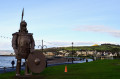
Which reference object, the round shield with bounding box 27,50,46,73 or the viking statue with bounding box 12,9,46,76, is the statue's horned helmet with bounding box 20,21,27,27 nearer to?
the viking statue with bounding box 12,9,46,76

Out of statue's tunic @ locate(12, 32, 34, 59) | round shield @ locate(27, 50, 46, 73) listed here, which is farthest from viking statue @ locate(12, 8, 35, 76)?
round shield @ locate(27, 50, 46, 73)

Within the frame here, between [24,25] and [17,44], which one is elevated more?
[24,25]

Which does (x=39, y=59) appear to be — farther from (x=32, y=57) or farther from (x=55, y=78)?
(x=55, y=78)

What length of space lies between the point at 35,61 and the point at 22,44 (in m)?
1.23

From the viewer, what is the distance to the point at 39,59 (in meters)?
10.4

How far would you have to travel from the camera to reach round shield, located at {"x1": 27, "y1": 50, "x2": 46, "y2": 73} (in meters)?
10.1

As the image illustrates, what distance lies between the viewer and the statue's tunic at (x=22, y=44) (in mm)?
10727

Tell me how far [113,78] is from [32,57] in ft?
16.8

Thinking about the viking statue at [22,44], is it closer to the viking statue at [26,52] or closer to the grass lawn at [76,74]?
the viking statue at [26,52]

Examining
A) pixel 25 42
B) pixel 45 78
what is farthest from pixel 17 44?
pixel 45 78

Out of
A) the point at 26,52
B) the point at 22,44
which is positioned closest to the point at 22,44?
the point at 22,44

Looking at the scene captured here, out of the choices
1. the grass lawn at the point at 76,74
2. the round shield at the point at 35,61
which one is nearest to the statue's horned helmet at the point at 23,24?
the round shield at the point at 35,61

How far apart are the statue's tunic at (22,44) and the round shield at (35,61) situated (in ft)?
2.14

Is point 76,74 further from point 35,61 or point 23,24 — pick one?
point 23,24
